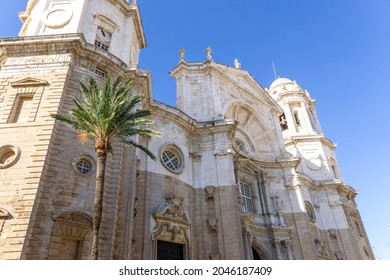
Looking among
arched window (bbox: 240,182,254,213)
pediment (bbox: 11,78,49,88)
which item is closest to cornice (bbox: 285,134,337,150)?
arched window (bbox: 240,182,254,213)

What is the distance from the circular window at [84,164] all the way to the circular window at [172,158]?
6421mm

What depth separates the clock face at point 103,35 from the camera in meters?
21.8

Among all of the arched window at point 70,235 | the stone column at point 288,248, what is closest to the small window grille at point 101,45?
the arched window at point 70,235

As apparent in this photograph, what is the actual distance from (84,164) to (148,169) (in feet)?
17.5

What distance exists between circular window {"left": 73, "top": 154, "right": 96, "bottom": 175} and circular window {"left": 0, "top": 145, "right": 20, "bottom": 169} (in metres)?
2.46

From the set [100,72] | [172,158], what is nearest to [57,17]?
[100,72]

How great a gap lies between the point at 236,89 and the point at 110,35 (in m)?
12.7

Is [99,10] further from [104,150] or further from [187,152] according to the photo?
[104,150]

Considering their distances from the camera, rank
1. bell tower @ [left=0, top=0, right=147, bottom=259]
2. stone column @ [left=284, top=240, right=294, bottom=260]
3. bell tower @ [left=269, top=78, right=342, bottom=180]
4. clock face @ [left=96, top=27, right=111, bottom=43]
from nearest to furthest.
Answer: bell tower @ [left=0, top=0, right=147, bottom=259] < clock face @ [left=96, top=27, right=111, bottom=43] < stone column @ [left=284, top=240, right=294, bottom=260] < bell tower @ [left=269, top=78, right=342, bottom=180]

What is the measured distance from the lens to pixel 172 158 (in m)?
22.1

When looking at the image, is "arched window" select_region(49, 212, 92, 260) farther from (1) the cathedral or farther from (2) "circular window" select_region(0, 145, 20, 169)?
(2) "circular window" select_region(0, 145, 20, 169)

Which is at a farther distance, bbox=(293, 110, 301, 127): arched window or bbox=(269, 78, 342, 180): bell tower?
bbox=(293, 110, 301, 127): arched window

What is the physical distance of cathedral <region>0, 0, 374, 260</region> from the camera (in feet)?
Answer: 44.2

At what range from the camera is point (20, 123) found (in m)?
15.1
